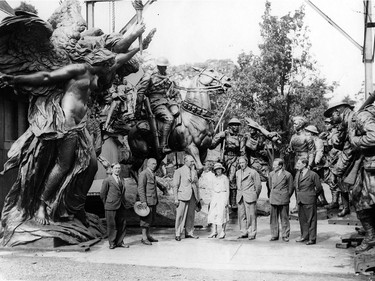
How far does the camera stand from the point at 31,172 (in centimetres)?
923

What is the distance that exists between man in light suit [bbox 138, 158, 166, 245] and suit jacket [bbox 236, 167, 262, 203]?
1.73 meters

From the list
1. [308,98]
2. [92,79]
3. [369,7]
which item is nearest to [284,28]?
[308,98]

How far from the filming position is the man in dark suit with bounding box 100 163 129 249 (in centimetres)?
897

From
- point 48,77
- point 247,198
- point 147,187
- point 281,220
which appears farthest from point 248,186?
point 48,77

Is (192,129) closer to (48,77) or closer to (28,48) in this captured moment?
(48,77)

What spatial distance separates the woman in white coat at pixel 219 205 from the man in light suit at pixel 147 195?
123 centimetres

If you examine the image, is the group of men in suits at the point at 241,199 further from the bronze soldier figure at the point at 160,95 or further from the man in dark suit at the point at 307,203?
the bronze soldier figure at the point at 160,95

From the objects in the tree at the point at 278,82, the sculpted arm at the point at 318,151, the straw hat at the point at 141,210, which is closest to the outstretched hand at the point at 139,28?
the straw hat at the point at 141,210

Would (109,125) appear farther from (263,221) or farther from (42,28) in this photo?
(42,28)

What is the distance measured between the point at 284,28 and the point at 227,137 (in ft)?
33.6

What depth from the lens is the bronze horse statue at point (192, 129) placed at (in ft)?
41.7

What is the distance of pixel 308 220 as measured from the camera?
31.3 ft

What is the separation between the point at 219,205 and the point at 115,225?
7.77ft

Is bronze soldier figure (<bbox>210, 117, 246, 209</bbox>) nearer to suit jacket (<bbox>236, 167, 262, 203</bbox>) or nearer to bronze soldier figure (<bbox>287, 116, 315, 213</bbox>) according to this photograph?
bronze soldier figure (<bbox>287, 116, 315, 213</bbox>)
